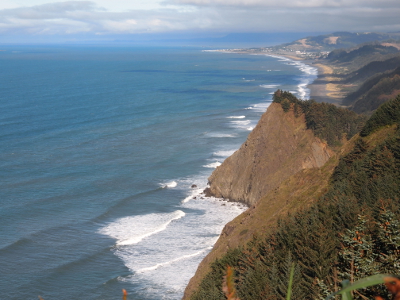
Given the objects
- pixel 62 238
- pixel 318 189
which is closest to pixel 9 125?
pixel 62 238

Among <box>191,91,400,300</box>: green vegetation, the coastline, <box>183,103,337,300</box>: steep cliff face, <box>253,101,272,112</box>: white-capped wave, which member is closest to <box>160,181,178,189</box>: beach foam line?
<box>183,103,337,300</box>: steep cliff face

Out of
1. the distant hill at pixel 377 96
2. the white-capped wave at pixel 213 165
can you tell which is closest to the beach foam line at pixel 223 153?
the white-capped wave at pixel 213 165

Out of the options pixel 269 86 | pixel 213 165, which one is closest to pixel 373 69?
pixel 269 86

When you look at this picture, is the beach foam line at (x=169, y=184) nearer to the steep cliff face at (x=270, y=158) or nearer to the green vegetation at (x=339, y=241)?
the steep cliff face at (x=270, y=158)

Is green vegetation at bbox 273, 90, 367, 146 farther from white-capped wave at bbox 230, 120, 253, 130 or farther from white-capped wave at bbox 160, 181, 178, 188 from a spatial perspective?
white-capped wave at bbox 230, 120, 253, 130

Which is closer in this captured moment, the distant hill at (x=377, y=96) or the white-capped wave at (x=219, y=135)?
the white-capped wave at (x=219, y=135)

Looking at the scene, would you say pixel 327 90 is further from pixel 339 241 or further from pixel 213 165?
pixel 339 241
